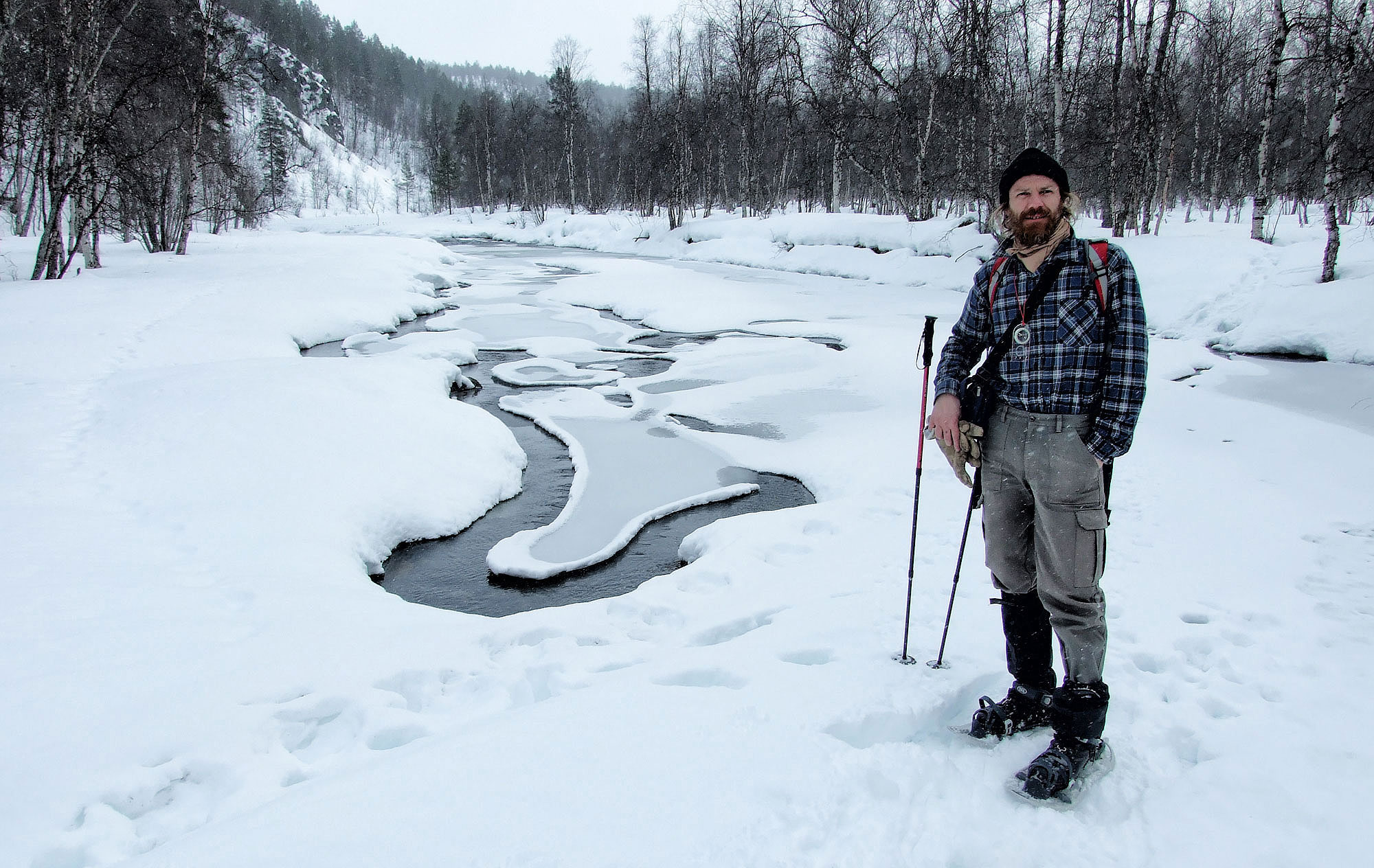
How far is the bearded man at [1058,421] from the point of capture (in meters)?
2.16

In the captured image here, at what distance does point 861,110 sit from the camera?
2830 cm

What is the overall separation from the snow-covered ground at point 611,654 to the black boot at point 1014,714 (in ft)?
0.22

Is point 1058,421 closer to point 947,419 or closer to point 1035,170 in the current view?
point 947,419

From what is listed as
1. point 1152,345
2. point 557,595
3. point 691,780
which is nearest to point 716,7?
point 1152,345

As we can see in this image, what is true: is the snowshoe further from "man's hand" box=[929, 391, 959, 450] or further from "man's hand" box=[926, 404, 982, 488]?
"man's hand" box=[929, 391, 959, 450]

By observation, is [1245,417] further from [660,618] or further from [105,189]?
[105,189]

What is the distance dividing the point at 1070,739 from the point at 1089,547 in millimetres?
642

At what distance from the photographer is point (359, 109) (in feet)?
308

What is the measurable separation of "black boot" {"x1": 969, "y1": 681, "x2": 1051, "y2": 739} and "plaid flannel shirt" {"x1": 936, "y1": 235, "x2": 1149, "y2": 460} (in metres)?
0.93

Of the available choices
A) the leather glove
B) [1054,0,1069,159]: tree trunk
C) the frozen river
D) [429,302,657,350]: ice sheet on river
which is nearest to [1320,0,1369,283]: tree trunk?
[1054,0,1069,159]: tree trunk

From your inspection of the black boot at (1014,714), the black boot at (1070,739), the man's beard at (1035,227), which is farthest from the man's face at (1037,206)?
the black boot at (1014,714)

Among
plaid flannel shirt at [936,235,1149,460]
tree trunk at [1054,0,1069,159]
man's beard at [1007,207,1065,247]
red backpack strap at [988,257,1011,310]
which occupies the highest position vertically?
tree trunk at [1054,0,1069,159]

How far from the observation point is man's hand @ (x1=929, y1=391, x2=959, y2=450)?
2.40m

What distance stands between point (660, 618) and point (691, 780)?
5.48 ft
